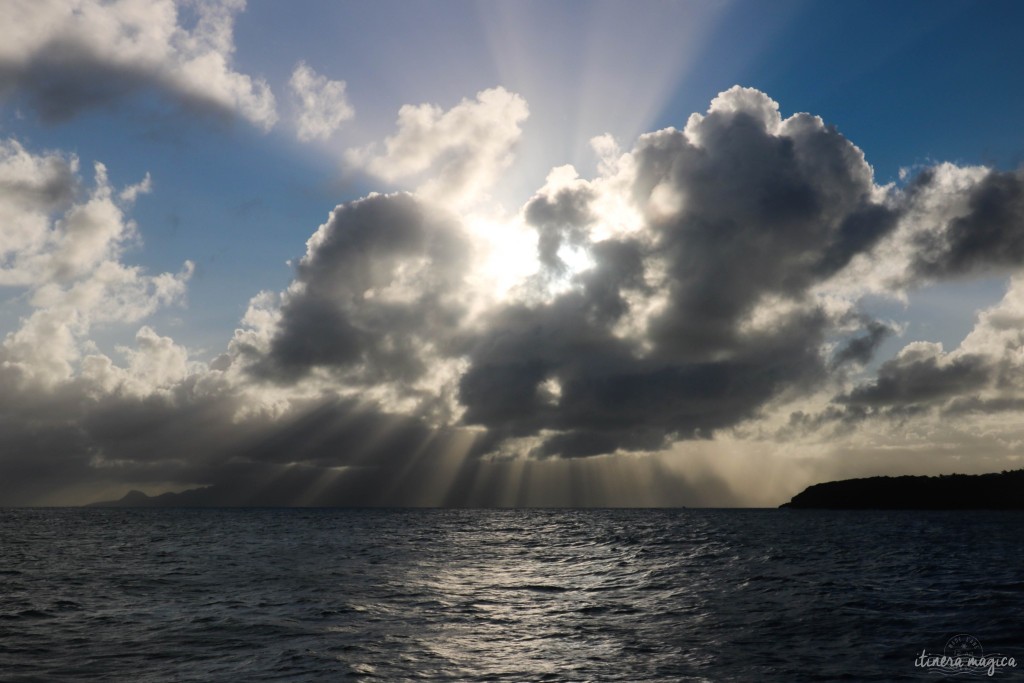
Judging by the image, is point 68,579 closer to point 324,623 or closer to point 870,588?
point 324,623

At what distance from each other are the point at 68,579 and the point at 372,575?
72.5 ft

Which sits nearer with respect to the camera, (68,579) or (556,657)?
(556,657)

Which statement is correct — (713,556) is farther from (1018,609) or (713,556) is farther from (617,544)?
(1018,609)

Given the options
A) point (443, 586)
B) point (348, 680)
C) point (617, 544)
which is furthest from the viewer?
point (617, 544)

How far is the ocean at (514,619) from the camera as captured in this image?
77.9 ft

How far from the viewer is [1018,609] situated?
34.0 metres

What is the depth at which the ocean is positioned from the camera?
23734 mm

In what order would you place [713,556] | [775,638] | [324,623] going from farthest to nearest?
[713,556], [324,623], [775,638]

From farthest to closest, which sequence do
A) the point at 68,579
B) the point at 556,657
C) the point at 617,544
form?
the point at 617,544 < the point at 68,579 < the point at 556,657

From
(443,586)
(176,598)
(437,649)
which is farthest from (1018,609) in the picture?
(176,598)

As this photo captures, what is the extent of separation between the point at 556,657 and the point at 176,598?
2642 centimetres

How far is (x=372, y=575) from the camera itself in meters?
52.0

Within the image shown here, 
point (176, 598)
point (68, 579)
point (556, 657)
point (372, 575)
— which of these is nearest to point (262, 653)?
point (556, 657)

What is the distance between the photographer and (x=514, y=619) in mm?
32875
